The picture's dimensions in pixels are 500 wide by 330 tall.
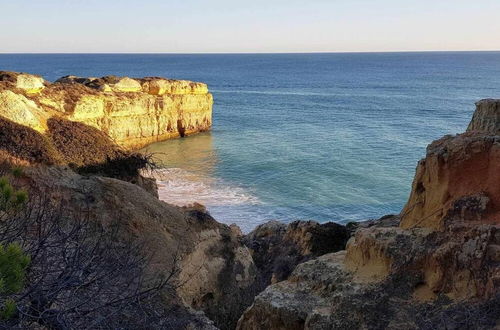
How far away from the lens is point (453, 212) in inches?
392

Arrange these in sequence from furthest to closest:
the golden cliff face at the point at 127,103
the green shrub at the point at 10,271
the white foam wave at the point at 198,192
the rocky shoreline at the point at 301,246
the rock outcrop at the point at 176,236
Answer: the golden cliff face at the point at 127,103
the white foam wave at the point at 198,192
the rock outcrop at the point at 176,236
the rocky shoreline at the point at 301,246
the green shrub at the point at 10,271

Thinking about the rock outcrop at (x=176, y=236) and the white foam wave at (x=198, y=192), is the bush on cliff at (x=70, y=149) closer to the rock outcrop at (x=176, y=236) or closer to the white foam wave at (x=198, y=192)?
the rock outcrop at (x=176, y=236)

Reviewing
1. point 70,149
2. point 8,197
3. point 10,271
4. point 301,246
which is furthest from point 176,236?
point 10,271

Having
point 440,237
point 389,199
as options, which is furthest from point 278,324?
point 389,199

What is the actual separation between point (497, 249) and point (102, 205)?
10.4 m

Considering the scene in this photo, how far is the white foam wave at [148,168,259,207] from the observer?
33.2m

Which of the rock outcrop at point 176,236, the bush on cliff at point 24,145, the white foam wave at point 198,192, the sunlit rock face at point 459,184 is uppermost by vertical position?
the sunlit rock face at point 459,184

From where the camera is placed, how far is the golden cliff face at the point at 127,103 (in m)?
38.7

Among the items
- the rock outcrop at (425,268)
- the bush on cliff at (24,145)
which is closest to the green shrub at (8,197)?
the rock outcrop at (425,268)

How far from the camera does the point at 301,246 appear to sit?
774 inches

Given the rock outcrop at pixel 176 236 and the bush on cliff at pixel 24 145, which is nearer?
the rock outcrop at pixel 176 236

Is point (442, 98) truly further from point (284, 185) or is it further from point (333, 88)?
point (284, 185)

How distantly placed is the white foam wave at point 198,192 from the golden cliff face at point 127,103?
712cm

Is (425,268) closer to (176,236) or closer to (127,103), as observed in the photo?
(176,236)
